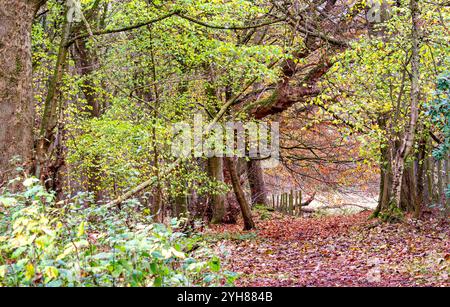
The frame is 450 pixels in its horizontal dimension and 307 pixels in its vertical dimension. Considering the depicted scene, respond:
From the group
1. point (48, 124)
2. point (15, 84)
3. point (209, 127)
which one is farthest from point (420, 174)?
point (15, 84)

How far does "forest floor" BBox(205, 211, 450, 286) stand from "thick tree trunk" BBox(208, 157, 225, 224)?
2.95 m

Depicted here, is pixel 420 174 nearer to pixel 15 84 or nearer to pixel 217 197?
pixel 217 197

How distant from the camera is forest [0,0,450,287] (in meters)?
5.59

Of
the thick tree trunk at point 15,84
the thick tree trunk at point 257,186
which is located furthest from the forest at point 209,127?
the thick tree trunk at point 257,186

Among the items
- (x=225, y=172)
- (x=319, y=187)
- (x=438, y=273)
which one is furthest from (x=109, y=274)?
(x=319, y=187)

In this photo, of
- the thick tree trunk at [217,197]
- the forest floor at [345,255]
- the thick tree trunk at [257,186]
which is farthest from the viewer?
the thick tree trunk at [257,186]

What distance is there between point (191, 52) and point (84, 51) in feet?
19.7

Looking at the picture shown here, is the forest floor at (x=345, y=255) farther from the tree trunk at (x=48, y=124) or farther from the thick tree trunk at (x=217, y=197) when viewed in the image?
the tree trunk at (x=48, y=124)

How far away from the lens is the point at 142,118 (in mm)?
12984

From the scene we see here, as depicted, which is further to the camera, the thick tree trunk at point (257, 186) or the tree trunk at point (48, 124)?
the thick tree trunk at point (257, 186)

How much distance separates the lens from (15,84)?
790 cm

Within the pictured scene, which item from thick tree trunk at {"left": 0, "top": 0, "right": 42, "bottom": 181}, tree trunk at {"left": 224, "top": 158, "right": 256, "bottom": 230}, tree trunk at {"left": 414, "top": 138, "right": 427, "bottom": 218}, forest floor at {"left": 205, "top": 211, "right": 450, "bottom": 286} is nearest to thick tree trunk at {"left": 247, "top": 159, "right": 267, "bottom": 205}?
tree trunk at {"left": 224, "top": 158, "right": 256, "bottom": 230}

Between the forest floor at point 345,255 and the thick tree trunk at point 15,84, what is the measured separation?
338 cm

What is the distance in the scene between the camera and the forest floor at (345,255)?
8.01 m
